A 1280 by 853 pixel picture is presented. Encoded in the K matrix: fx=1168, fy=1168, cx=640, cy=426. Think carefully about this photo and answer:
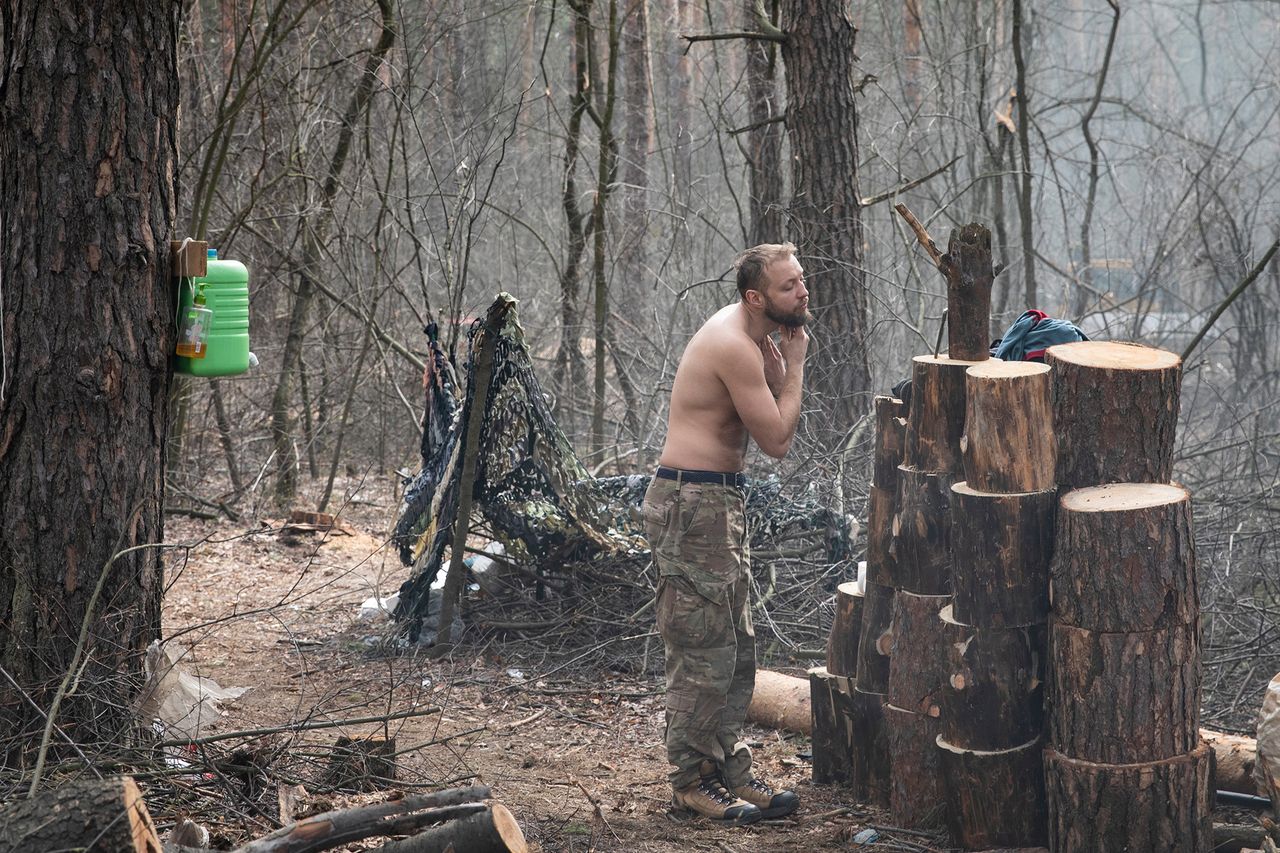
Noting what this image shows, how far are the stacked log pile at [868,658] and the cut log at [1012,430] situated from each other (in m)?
0.61

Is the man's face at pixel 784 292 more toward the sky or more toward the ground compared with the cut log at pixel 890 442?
more toward the sky

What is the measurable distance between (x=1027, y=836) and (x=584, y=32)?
788 cm

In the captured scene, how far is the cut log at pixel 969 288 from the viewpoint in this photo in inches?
148

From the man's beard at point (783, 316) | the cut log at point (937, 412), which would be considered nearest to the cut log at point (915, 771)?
the cut log at point (937, 412)

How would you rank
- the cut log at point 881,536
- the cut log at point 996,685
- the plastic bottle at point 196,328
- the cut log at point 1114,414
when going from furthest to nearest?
the cut log at point 881,536 < the plastic bottle at point 196,328 < the cut log at point 996,685 < the cut log at point 1114,414

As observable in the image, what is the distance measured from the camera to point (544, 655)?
595 cm

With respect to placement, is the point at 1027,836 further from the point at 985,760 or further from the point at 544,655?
the point at 544,655

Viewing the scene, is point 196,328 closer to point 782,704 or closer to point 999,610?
point 999,610

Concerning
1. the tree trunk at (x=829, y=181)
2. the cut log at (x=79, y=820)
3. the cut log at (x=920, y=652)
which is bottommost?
the cut log at (x=79, y=820)

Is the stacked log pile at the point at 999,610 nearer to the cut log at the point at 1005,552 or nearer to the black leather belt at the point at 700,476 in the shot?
the cut log at the point at 1005,552

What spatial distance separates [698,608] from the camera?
13.6 ft

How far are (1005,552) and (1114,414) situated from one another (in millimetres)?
529

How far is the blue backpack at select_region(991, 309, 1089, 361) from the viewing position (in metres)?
4.14

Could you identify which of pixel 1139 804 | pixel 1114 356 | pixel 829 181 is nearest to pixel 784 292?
pixel 1114 356
